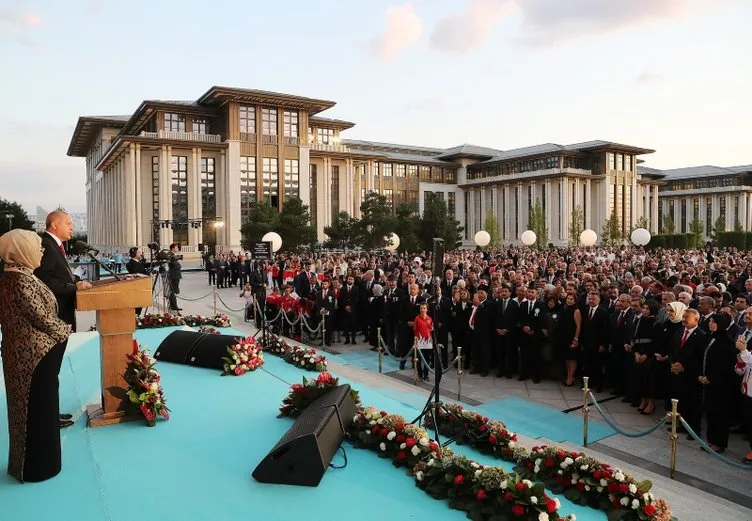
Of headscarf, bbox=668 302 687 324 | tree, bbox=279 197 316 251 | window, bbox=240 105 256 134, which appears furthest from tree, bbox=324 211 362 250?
headscarf, bbox=668 302 687 324

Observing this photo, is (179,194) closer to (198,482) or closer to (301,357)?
(301,357)

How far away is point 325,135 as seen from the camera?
67250 mm

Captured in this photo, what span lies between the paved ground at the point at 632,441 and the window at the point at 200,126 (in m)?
49.6

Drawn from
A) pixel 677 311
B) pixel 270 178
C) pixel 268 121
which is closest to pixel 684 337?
pixel 677 311

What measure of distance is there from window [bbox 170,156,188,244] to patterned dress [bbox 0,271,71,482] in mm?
54202

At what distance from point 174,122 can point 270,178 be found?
453 inches

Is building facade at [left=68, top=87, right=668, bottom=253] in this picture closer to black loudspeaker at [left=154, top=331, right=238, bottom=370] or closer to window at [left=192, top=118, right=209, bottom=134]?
window at [left=192, top=118, right=209, bottom=134]

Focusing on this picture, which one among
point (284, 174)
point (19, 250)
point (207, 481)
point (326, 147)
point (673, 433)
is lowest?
point (673, 433)

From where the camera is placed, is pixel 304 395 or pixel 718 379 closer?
pixel 304 395

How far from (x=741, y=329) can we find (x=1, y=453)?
32.6ft

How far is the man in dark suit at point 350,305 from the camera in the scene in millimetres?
14891

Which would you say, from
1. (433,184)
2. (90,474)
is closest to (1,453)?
(90,474)

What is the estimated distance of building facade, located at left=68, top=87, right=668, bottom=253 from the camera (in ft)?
182

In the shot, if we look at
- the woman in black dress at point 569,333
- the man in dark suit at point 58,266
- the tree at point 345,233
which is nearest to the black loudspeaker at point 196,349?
the man in dark suit at point 58,266
